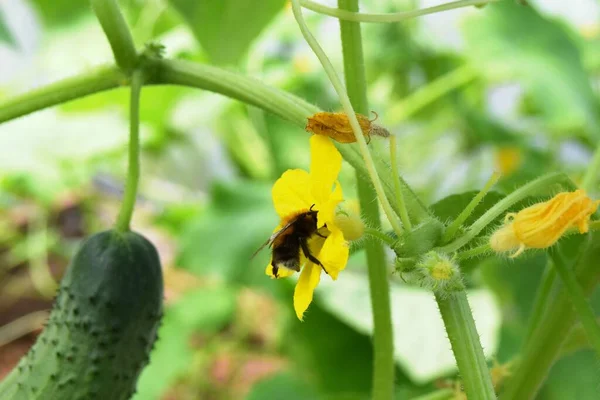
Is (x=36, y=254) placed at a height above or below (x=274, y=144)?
above

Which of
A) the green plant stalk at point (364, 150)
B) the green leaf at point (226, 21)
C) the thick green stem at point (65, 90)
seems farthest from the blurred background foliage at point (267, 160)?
the green plant stalk at point (364, 150)

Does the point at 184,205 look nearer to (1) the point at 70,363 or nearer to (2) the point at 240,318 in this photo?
(2) the point at 240,318

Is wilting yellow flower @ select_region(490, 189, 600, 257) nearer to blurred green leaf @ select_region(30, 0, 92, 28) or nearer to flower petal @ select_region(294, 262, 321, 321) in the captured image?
flower petal @ select_region(294, 262, 321, 321)

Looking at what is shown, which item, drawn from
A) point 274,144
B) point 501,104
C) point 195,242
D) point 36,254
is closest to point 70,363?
point 195,242

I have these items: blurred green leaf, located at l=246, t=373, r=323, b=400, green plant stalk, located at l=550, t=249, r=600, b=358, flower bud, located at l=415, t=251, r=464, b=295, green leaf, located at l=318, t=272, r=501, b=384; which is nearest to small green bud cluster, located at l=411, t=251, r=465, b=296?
flower bud, located at l=415, t=251, r=464, b=295

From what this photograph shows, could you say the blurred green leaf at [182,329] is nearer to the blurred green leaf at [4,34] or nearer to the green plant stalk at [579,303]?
the blurred green leaf at [4,34]

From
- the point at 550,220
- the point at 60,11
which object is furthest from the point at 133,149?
the point at 60,11

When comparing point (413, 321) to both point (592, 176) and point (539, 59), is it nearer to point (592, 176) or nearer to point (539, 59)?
point (592, 176)
